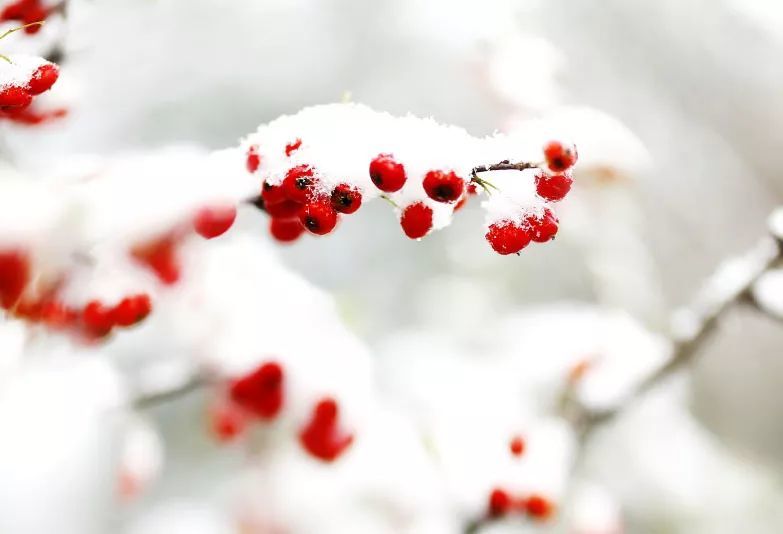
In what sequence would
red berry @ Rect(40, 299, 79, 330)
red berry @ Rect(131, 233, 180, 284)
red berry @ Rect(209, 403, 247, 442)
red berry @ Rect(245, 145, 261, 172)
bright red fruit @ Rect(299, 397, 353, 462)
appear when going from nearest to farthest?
red berry @ Rect(245, 145, 261, 172)
red berry @ Rect(40, 299, 79, 330)
red berry @ Rect(131, 233, 180, 284)
bright red fruit @ Rect(299, 397, 353, 462)
red berry @ Rect(209, 403, 247, 442)

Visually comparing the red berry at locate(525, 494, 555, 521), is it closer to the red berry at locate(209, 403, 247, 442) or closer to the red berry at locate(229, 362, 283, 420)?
the red berry at locate(229, 362, 283, 420)

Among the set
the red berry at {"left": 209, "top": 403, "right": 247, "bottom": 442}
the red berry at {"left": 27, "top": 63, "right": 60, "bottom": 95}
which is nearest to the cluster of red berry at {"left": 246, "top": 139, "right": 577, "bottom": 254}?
the red berry at {"left": 27, "top": 63, "right": 60, "bottom": 95}

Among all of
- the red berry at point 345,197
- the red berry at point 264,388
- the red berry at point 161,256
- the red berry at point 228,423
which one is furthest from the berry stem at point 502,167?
the red berry at point 228,423

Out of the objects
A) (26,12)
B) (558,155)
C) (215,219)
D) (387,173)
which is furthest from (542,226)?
(26,12)

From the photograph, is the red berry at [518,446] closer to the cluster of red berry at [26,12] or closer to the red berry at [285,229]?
the red berry at [285,229]

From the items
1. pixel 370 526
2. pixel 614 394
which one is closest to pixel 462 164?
pixel 614 394

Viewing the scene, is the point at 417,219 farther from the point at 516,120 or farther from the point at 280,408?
the point at 516,120
